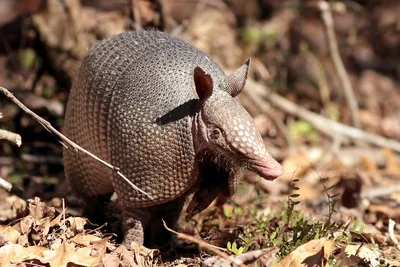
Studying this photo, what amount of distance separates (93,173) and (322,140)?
5.28 meters

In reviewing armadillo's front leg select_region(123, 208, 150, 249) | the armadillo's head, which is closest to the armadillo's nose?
the armadillo's head

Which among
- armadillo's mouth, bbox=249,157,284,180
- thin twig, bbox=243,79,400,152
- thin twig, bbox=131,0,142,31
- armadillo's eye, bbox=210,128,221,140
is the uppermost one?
thin twig, bbox=131,0,142,31

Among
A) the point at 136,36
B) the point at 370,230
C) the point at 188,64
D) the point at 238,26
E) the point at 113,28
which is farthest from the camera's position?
the point at 238,26

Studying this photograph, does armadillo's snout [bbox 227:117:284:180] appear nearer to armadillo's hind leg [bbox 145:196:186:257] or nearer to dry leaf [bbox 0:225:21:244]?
armadillo's hind leg [bbox 145:196:186:257]

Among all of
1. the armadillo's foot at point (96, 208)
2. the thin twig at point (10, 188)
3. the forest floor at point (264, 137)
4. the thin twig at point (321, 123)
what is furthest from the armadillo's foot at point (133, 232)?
the thin twig at point (321, 123)

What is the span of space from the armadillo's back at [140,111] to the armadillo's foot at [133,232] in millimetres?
207

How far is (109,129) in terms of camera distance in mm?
4215

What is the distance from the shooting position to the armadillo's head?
372cm

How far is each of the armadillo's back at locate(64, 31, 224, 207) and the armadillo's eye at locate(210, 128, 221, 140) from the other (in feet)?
0.54

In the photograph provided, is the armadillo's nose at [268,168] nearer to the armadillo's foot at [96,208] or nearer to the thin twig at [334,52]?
the armadillo's foot at [96,208]

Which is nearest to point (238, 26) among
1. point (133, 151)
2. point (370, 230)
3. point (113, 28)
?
point (113, 28)

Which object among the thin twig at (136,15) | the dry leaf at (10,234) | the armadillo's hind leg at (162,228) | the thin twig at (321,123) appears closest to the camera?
the dry leaf at (10,234)

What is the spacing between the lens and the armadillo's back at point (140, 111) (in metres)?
3.97

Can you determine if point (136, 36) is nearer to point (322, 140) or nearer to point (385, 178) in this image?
point (385, 178)
